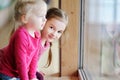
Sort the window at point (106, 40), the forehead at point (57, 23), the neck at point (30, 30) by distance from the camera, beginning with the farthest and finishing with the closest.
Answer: the forehead at point (57, 23) → the neck at point (30, 30) → the window at point (106, 40)

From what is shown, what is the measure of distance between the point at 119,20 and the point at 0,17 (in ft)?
4.99

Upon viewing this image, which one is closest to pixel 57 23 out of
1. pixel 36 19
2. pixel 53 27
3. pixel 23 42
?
pixel 53 27

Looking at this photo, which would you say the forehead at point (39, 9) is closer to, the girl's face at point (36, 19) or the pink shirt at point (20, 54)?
the girl's face at point (36, 19)

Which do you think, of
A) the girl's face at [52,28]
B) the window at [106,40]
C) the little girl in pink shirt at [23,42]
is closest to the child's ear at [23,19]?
the little girl in pink shirt at [23,42]

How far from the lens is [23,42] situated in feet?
4.79

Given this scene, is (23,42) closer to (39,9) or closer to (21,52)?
(21,52)

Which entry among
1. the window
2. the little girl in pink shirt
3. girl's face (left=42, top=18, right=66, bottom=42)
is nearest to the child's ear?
the little girl in pink shirt

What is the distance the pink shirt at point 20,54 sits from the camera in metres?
1.47

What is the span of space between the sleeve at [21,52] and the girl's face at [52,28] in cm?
27

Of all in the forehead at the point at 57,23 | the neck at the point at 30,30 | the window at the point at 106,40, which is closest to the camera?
the window at the point at 106,40

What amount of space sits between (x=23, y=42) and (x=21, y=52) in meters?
0.06

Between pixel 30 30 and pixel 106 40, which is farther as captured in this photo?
pixel 106 40

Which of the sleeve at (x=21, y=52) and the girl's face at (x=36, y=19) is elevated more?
the girl's face at (x=36, y=19)

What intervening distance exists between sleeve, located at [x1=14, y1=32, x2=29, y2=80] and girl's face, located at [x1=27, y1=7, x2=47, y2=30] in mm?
95
